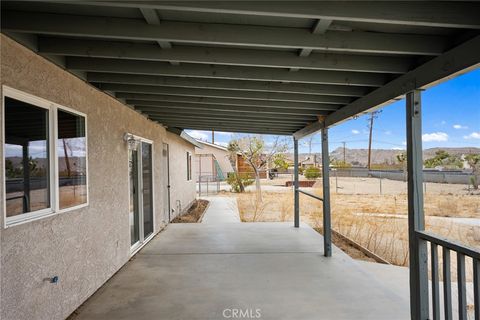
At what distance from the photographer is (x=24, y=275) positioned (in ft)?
8.05

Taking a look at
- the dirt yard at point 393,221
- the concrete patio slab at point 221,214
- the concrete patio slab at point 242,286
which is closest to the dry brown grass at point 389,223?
the dirt yard at point 393,221

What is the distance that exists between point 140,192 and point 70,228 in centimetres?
263

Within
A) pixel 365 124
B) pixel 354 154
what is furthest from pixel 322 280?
pixel 354 154

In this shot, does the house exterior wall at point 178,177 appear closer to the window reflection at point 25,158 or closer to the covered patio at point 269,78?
the covered patio at point 269,78

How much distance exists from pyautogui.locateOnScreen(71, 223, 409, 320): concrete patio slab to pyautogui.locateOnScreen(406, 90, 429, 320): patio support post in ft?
1.94

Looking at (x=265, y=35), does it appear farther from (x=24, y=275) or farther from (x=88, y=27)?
(x=24, y=275)

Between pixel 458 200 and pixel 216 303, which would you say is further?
pixel 458 200

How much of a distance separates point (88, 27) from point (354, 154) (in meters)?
62.1

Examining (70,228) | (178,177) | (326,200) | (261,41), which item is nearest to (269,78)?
(261,41)

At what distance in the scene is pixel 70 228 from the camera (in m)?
3.19

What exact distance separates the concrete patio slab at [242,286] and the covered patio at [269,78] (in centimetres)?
2

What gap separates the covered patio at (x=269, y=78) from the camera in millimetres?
2137

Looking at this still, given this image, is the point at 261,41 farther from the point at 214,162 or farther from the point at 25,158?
the point at 214,162

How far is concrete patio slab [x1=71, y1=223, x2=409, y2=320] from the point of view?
132 inches
